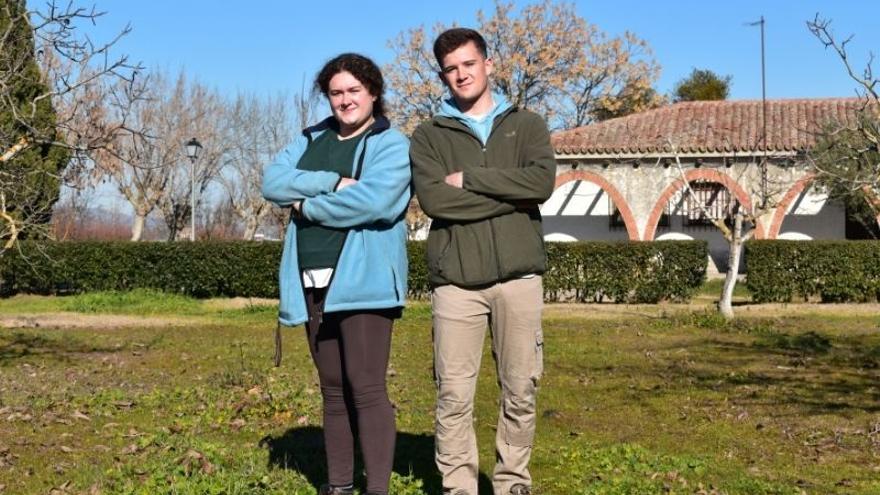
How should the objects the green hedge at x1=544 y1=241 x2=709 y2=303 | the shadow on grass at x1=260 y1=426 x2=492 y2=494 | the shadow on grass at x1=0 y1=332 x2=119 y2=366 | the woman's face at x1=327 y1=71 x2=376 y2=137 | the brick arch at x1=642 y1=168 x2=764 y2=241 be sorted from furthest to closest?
the brick arch at x1=642 y1=168 x2=764 y2=241 < the green hedge at x1=544 y1=241 x2=709 y2=303 < the shadow on grass at x1=0 y1=332 x2=119 y2=366 < the shadow on grass at x1=260 y1=426 x2=492 y2=494 < the woman's face at x1=327 y1=71 x2=376 y2=137

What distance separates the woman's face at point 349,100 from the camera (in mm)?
3973

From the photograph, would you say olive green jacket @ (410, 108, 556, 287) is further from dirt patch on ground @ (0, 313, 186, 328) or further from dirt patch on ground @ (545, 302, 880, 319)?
dirt patch on ground @ (0, 313, 186, 328)

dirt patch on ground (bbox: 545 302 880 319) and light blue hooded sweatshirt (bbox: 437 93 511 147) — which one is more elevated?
light blue hooded sweatshirt (bbox: 437 93 511 147)

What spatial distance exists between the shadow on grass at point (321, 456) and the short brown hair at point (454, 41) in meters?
2.01

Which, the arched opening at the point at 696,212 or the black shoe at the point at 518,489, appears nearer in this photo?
the black shoe at the point at 518,489

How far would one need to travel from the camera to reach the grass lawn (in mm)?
4805

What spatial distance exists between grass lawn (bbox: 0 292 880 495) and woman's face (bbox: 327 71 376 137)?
1.70m

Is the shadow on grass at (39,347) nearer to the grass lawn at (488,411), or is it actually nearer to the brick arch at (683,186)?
the grass lawn at (488,411)

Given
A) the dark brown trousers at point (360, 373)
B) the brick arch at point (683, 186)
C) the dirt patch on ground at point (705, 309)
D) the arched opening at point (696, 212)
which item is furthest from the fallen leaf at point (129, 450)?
the arched opening at point (696, 212)

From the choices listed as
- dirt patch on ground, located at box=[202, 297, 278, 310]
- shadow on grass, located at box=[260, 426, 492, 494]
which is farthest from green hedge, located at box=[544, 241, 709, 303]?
shadow on grass, located at box=[260, 426, 492, 494]

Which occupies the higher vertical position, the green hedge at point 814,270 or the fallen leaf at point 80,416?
the green hedge at point 814,270

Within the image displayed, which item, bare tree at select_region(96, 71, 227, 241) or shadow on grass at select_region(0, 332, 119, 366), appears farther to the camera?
bare tree at select_region(96, 71, 227, 241)

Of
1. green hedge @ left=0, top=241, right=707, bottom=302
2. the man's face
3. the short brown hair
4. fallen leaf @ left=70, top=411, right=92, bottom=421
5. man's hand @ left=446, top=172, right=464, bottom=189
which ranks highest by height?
the short brown hair

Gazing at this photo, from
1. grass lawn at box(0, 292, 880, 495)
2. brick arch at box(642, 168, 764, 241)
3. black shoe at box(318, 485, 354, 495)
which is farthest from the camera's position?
brick arch at box(642, 168, 764, 241)
